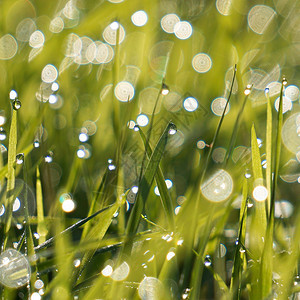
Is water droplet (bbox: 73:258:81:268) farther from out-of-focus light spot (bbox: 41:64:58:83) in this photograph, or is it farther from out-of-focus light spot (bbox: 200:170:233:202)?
out-of-focus light spot (bbox: 41:64:58:83)

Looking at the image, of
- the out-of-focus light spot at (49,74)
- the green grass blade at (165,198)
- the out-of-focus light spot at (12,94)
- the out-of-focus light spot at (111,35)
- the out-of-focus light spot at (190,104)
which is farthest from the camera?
the out-of-focus light spot at (111,35)

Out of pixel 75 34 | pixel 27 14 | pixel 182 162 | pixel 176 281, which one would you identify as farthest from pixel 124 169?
pixel 27 14

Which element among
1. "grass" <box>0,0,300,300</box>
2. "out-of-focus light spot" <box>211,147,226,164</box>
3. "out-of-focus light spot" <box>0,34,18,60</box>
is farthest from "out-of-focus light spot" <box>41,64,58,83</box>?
"out-of-focus light spot" <box>211,147,226,164</box>

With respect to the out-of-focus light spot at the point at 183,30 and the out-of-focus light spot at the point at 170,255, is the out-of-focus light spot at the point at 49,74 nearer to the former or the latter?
the out-of-focus light spot at the point at 183,30

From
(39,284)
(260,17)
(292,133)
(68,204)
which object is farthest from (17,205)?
(260,17)

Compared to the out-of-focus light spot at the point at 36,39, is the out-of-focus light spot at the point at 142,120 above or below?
below

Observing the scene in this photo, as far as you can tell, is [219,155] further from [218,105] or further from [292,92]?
[292,92]

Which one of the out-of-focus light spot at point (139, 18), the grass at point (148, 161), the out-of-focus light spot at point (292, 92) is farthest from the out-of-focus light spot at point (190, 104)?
the out-of-focus light spot at point (139, 18)

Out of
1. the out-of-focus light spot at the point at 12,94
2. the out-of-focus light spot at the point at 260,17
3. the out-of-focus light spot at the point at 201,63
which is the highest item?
the out-of-focus light spot at the point at 260,17
